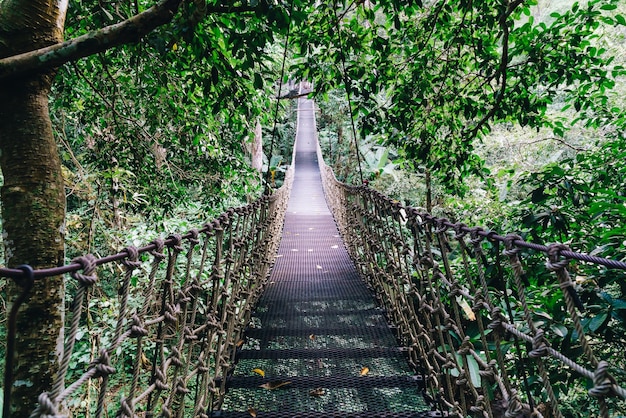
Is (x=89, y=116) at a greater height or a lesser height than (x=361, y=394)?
greater

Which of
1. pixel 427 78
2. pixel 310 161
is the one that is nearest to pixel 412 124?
pixel 427 78

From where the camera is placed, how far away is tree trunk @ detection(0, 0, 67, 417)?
3.43 feet

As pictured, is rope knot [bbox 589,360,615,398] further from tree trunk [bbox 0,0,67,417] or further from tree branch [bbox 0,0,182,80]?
tree branch [bbox 0,0,182,80]

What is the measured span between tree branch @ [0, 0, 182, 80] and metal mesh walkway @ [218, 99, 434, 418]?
1339mm

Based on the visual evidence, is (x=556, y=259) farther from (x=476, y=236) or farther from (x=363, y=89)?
(x=363, y=89)

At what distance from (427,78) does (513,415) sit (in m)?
2.19

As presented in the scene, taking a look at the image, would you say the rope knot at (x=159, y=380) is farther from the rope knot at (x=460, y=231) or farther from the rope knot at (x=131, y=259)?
the rope knot at (x=460, y=231)

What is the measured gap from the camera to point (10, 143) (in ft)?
3.64

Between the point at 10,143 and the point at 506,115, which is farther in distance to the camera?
the point at 506,115

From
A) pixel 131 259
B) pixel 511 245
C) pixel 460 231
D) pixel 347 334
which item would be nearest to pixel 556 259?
pixel 511 245

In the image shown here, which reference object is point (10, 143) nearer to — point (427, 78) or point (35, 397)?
point (35, 397)

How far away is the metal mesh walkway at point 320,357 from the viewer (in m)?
1.41

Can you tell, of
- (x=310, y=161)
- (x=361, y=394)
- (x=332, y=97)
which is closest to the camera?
(x=361, y=394)

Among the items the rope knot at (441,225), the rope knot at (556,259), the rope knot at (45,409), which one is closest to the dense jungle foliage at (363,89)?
the rope knot at (441,225)
